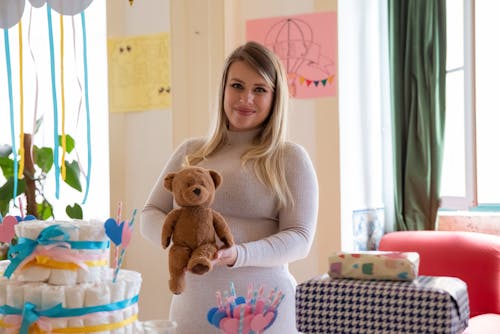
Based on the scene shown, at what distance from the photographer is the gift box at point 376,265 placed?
1263 mm

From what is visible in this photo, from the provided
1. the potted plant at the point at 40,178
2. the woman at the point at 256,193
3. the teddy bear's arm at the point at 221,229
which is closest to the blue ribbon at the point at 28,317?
the teddy bear's arm at the point at 221,229

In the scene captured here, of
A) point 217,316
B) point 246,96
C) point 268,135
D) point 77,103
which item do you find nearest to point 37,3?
point 246,96

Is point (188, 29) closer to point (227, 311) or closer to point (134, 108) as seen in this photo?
point (134, 108)

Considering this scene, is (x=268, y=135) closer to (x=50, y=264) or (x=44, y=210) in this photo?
(x=50, y=264)

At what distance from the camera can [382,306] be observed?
1.23 meters

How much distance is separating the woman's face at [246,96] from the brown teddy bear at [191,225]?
0.40m

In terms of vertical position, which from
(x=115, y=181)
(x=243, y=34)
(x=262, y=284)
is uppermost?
(x=243, y=34)

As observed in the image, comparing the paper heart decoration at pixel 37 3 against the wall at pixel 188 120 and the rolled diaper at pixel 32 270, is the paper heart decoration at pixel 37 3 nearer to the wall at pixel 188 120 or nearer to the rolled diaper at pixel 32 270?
the rolled diaper at pixel 32 270

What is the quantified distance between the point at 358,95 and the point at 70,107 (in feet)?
4.08

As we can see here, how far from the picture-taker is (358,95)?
2801 millimetres

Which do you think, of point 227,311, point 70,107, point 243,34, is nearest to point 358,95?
point 243,34

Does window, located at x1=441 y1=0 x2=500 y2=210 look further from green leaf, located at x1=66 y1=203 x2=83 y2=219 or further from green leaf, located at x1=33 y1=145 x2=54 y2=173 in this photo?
green leaf, located at x1=33 y1=145 x2=54 y2=173

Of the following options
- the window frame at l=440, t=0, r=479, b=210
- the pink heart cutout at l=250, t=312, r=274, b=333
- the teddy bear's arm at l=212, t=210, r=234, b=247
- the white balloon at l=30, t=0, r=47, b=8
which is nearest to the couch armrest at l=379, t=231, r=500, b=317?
the window frame at l=440, t=0, r=479, b=210

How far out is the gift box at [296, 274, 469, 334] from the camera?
118cm
